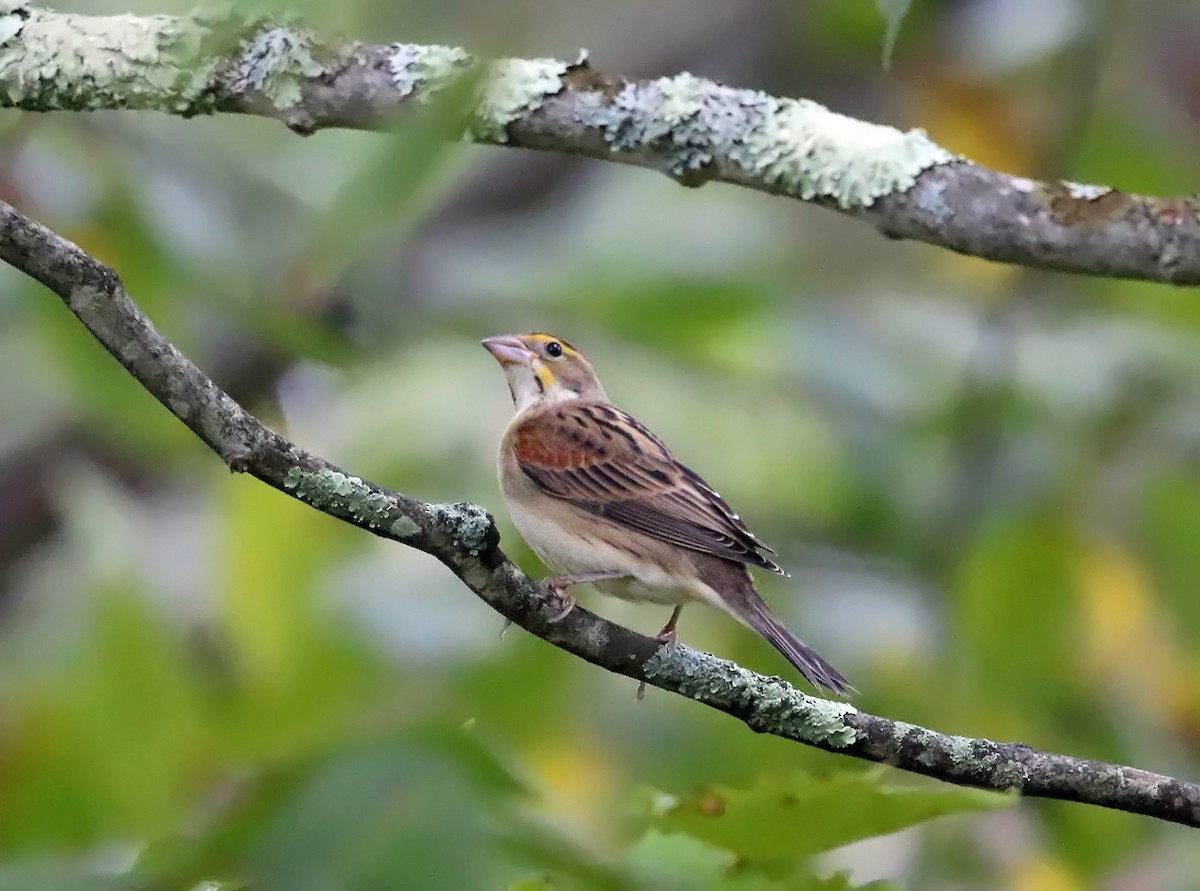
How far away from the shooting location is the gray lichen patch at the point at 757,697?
7.67ft

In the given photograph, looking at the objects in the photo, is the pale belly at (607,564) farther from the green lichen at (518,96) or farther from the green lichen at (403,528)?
the green lichen at (403,528)

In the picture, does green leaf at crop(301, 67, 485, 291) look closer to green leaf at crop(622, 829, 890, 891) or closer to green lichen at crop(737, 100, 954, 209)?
green leaf at crop(622, 829, 890, 891)

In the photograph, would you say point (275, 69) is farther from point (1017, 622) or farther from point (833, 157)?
point (1017, 622)

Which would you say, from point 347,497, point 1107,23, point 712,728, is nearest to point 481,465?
point 712,728

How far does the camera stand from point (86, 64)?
268cm

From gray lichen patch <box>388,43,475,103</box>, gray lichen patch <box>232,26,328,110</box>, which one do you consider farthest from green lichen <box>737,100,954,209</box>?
gray lichen patch <box>232,26,328,110</box>

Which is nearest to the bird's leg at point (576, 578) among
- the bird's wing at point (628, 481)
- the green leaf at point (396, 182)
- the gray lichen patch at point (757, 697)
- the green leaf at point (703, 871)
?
the bird's wing at point (628, 481)

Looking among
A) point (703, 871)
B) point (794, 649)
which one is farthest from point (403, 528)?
point (794, 649)

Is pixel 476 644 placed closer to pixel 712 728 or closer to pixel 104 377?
pixel 712 728

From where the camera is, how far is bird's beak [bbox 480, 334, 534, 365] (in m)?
4.80

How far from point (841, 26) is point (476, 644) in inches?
106

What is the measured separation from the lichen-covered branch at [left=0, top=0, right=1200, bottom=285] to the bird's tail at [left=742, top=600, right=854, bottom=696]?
963mm

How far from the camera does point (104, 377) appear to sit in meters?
3.64

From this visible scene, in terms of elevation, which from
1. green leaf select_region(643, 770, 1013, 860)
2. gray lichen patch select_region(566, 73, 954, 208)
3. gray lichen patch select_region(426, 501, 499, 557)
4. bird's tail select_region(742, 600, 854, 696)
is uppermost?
gray lichen patch select_region(566, 73, 954, 208)
